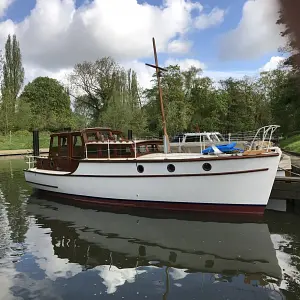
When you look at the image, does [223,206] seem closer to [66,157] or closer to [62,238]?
[62,238]

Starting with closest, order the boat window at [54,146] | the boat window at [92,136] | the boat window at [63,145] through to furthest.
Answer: the boat window at [92,136] → the boat window at [63,145] → the boat window at [54,146]

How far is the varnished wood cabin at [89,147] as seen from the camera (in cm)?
1395

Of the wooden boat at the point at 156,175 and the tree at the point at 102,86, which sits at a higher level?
the tree at the point at 102,86

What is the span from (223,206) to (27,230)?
674cm

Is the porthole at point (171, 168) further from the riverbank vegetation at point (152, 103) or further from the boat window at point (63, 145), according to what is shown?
the riverbank vegetation at point (152, 103)

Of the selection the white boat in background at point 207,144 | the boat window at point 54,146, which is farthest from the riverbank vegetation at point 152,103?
the boat window at point 54,146

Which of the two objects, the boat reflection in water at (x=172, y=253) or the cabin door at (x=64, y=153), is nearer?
the boat reflection in water at (x=172, y=253)

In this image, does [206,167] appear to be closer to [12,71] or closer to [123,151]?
[123,151]

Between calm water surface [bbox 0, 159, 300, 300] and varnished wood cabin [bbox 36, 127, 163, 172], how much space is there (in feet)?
8.71

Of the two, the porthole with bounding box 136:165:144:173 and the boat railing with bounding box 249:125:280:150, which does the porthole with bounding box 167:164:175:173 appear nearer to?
the porthole with bounding box 136:165:144:173

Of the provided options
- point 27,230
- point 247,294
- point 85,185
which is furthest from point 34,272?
point 85,185

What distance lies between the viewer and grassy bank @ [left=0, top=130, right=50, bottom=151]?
44531 mm

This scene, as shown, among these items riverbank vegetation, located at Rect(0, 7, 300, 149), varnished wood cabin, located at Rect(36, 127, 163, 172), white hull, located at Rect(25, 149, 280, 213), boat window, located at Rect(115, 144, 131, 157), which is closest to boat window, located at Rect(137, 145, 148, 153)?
varnished wood cabin, located at Rect(36, 127, 163, 172)

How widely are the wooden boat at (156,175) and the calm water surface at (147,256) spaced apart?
69 centimetres
